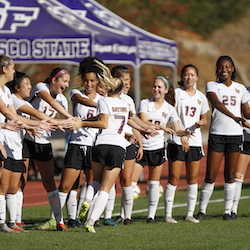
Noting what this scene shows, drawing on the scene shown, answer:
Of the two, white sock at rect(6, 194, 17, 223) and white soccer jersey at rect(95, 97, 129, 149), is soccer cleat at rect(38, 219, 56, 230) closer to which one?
white sock at rect(6, 194, 17, 223)

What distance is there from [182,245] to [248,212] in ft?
12.6

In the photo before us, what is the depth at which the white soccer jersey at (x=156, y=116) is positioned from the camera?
9.50 metres

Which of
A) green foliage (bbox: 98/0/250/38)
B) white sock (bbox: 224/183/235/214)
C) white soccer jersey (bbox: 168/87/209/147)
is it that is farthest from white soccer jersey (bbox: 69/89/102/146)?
green foliage (bbox: 98/0/250/38)

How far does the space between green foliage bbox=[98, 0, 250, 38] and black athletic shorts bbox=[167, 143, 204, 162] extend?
19459mm

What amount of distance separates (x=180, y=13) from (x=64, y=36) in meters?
19.0

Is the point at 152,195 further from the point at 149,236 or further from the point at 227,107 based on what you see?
the point at 149,236

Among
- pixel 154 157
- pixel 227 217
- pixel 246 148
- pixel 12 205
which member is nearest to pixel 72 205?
pixel 12 205

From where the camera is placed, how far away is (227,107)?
971 cm

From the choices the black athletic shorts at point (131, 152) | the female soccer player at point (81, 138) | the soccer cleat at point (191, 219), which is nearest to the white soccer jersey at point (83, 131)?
the female soccer player at point (81, 138)

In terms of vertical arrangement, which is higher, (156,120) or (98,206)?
(156,120)

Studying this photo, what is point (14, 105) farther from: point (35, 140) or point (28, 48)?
point (28, 48)

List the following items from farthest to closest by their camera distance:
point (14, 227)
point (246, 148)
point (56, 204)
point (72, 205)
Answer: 1. point (246, 148)
2. point (72, 205)
3. point (56, 204)
4. point (14, 227)

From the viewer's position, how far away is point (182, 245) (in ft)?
23.4

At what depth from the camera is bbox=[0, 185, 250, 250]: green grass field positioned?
7051 mm
